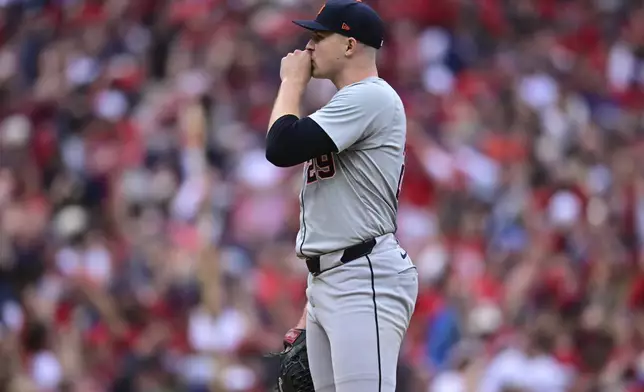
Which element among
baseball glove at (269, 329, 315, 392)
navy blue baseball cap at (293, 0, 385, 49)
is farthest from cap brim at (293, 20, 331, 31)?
baseball glove at (269, 329, 315, 392)

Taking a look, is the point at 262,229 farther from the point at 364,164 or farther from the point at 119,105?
the point at 364,164

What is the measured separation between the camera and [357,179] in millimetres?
3912

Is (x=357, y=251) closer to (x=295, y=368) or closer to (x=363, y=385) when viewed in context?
(x=363, y=385)

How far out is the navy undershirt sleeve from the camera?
378 centimetres

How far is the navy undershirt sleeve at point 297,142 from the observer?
378cm

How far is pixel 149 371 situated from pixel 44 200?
1.84 metres

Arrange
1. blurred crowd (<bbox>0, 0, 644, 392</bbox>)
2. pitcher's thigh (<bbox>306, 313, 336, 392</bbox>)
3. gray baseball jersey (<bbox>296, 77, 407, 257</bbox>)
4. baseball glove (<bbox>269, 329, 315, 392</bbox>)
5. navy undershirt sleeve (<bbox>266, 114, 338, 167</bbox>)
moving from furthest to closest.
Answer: blurred crowd (<bbox>0, 0, 644, 392</bbox>) → baseball glove (<bbox>269, 329, 315, 392</bbox>) → pitcher's thigh (<bbox>306, 313, 336, 392</bbox>) → gray baseball jersey (<bbox>296, 77, 407, 257</bbox>) → navy undershirt sleeve (<bbox>266, 114, 338, 167</bbox>)

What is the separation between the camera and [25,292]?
27.2ft

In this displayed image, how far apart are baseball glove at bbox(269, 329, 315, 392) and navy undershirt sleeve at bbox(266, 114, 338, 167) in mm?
727

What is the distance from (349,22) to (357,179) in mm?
491

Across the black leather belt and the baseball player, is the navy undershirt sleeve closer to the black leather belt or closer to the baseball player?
the baseball player

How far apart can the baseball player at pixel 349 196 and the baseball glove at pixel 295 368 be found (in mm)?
113

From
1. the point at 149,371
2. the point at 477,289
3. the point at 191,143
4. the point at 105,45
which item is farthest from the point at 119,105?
the point at 477,289

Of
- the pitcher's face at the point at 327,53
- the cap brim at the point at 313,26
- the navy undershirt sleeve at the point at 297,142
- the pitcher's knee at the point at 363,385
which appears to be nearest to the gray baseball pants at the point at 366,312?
the pitcher's knee at the point at 363,385
